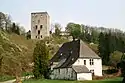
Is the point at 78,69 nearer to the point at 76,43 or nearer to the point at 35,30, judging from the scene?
the point at 76,43

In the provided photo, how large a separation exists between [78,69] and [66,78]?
3.94 meters

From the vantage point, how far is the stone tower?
381 feet

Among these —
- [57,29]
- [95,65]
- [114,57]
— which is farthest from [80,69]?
[57,29]

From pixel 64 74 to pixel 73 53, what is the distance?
4.87m

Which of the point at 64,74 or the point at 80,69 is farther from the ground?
the point at 80,69

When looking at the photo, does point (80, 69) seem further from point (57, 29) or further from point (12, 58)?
point (57, 29)

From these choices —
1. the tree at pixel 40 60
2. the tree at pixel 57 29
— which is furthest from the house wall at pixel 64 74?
the tree at pixel 57 29

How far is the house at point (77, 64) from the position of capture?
5669 cm

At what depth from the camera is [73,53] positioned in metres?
62.8

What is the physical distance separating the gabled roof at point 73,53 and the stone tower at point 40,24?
48.6m

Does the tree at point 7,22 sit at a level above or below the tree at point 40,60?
→ above

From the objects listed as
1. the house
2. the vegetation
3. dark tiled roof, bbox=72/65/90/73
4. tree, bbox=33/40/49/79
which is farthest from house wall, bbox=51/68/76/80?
tree, bbox=33/40/49/79

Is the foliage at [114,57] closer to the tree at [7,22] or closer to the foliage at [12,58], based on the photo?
the foliage at [12,58]

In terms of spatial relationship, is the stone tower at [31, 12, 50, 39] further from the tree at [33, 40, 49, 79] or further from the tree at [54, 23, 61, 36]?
the tree at [33, 40, 49, 79]
